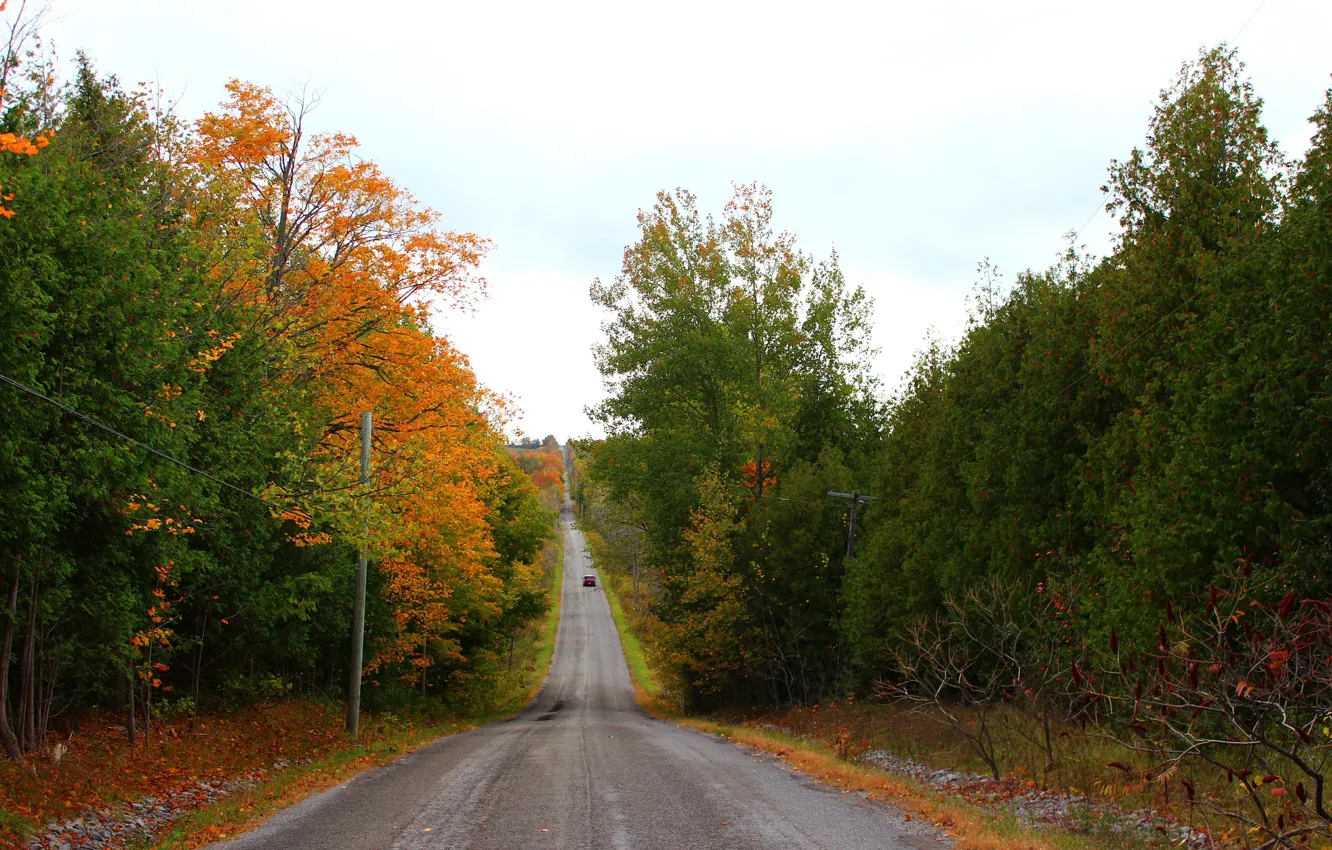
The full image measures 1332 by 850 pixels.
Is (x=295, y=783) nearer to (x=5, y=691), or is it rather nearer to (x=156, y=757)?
(x=156, y=757)

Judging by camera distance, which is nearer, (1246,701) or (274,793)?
(1246,701)

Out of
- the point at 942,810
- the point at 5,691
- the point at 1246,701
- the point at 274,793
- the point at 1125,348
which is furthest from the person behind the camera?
the point at 1125,348

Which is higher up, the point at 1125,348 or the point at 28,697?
the point at 1125,348

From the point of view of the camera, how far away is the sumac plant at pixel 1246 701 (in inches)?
231

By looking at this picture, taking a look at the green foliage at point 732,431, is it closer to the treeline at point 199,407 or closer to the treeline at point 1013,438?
the treeline at point 1013,438

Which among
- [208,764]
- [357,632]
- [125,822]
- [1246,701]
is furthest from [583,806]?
[357,632]

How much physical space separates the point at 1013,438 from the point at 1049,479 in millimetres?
1209

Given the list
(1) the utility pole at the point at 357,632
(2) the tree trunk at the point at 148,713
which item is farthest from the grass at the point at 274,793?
(2) the tree trunk at the point at 148,713

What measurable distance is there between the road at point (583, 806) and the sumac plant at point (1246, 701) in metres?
2.60

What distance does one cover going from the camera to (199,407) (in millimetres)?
12906

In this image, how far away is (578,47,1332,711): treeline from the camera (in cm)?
1129

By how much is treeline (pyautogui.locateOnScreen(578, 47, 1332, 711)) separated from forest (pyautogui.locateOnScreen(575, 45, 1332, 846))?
6cm

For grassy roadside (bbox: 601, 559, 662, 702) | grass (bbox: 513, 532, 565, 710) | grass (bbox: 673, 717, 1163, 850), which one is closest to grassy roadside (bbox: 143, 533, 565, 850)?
grass (bbox: 673, 717, 1163, 850)

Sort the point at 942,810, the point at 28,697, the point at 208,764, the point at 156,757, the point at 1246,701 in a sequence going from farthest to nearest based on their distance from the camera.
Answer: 1. the point at 208,764
2. the point at 156,757
3. the point at 28,697
4. the point at 942,810
5. the point at 1246,701
